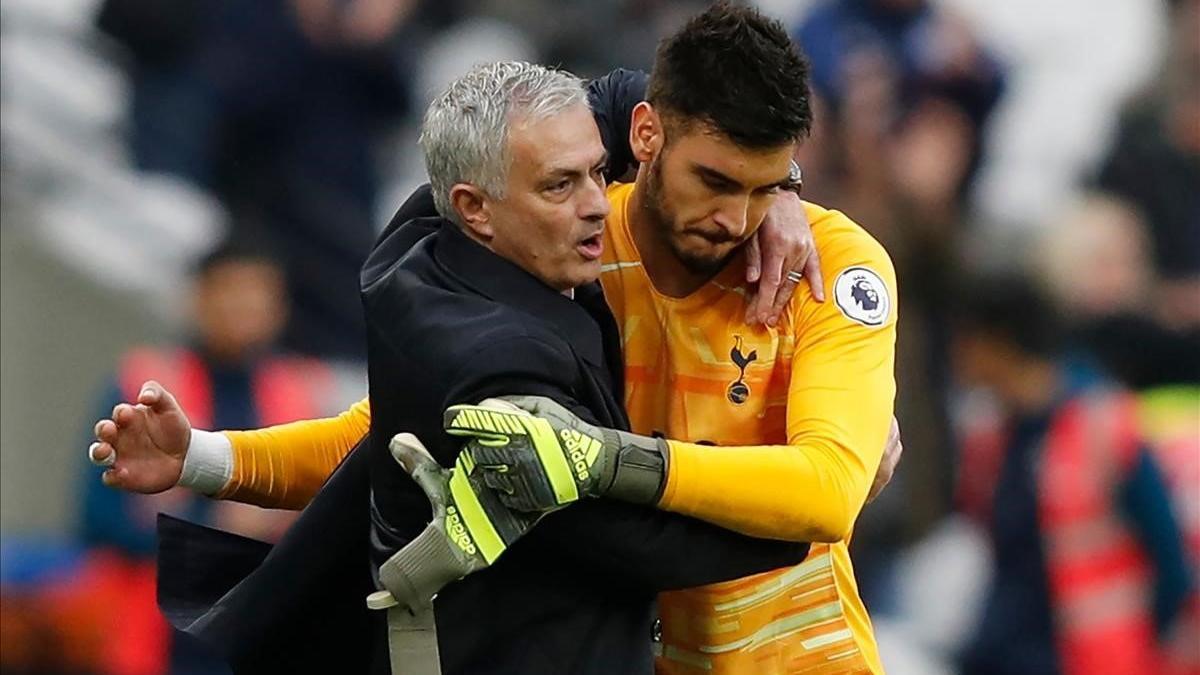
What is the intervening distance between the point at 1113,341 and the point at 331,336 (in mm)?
2375

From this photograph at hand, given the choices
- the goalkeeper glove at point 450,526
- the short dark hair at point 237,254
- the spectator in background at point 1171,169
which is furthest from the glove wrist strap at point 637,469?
the spectator in background at point 1171,169

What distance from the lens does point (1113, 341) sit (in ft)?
22.7

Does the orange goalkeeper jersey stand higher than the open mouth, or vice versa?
the open mouth

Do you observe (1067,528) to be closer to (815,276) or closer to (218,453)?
(815,276)

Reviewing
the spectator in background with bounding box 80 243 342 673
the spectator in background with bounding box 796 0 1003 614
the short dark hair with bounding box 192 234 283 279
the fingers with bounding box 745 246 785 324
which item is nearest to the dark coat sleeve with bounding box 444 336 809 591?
the fingers with bounding box 745 246 785 324

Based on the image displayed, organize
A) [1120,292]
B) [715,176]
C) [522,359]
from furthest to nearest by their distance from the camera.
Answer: [1120,292] → [715,176] → [522,359]

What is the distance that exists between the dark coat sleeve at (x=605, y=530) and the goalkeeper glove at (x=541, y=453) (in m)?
0.05

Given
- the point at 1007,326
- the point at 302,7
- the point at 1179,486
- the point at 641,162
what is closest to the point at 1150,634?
the point at 1179,486

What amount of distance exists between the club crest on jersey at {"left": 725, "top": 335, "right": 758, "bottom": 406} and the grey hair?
0.43 m

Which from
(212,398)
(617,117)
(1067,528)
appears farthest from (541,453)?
(1067,528)

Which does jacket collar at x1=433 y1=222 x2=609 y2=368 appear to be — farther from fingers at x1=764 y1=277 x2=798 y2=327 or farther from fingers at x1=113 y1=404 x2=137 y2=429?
fingers at x1=113 y1=404 x2=137 y2=429

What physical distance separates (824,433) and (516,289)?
17.9 inches

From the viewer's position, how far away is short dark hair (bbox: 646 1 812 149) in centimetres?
307

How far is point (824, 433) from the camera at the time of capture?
3.03m
